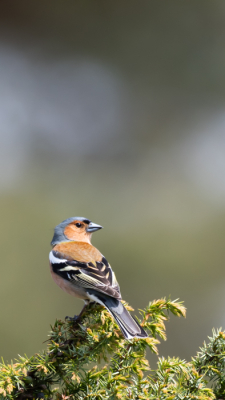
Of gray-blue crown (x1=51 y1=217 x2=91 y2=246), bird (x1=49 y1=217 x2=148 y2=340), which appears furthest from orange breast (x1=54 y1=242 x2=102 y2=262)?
gray-blue crown (x1=51 y1=217 x2=91 y2=246)

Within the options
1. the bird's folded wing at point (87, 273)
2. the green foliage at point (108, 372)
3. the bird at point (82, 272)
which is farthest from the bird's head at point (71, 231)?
the green foliage at point (108, 372)

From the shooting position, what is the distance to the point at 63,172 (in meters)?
2.78

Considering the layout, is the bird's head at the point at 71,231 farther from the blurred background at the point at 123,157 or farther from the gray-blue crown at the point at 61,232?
the blurred background at the point at 123,157

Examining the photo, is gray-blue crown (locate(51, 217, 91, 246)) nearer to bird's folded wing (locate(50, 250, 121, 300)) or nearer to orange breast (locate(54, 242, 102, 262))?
orange breast (locate(54, 242, 102, 262))

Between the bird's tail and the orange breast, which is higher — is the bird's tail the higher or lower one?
the lower one

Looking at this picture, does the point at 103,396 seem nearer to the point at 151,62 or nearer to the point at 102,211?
the point at 102,211

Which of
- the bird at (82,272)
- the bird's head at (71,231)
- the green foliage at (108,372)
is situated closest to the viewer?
the green foliage at (108,372)

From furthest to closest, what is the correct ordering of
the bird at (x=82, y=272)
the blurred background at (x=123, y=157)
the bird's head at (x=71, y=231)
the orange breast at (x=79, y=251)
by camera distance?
1. the blurred background at (x=123, y=157)
2. the bird's head at (x=71, y=231)
3. the orange breast at (x=79, y=251)
4. the bird at (x=82, y=272)

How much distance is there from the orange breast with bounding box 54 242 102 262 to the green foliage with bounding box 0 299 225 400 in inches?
21.1

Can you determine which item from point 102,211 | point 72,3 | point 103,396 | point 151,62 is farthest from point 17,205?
point 103,396

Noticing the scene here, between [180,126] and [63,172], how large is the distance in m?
1.08

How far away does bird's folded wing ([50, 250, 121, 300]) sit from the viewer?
104cm

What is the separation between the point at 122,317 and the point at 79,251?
0.58 m

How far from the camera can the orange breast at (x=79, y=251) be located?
1.24m
